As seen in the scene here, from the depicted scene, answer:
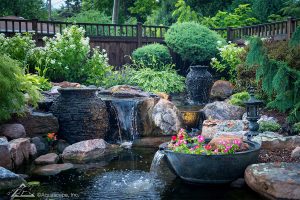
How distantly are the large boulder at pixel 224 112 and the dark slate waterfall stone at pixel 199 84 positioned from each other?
231 cm

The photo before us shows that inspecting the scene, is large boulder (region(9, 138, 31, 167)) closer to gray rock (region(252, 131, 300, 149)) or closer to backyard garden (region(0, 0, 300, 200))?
backyard garden (region(0, 0, 300, 200))

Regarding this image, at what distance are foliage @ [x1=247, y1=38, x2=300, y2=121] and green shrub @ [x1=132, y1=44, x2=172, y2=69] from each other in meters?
6.65

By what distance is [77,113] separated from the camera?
8180 millimetres

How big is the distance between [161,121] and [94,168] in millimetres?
2717

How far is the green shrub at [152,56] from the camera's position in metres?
13.7

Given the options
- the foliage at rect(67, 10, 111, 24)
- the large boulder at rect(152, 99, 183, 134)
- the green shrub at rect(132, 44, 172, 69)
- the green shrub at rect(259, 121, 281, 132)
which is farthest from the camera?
the foliage at rect(67, 10, 111, 24)

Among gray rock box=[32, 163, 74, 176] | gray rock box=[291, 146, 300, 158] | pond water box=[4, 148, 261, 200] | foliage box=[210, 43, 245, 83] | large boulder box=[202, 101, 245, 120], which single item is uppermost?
foliage box=[210, 43, 245, 83]

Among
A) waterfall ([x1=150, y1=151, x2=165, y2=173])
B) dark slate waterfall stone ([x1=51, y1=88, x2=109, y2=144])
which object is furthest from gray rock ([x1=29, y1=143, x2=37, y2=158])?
waterfall ([x1=150, y1=151, x2=165, y2=173])

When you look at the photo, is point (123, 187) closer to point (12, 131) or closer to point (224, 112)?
point (12, 131)

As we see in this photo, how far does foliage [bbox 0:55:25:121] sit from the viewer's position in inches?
270

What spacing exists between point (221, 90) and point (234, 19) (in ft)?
26.7

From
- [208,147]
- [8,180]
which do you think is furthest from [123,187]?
[8,180]

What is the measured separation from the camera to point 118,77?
480 inches

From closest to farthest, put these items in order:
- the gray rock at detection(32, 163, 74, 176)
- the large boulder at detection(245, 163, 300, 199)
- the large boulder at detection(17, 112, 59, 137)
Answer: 1. the large boulder at detection(245, 163, 300, 199)
2. the gray rock at detection(32, 163, 74, 176)
3. the large boulder at detection(17, 112, 59, 137)
